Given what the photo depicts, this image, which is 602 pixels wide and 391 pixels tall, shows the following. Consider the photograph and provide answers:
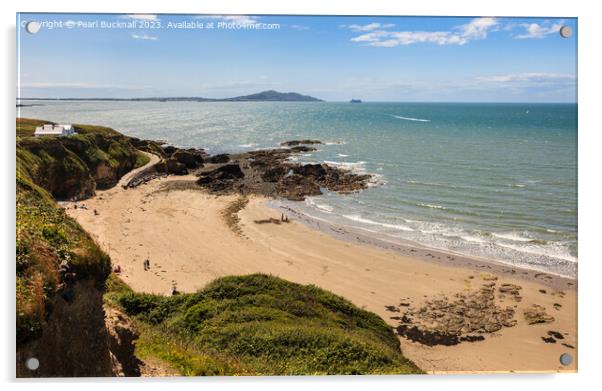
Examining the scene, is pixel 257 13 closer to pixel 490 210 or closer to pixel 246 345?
pixel 246 345

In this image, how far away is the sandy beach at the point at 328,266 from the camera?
35.4ft

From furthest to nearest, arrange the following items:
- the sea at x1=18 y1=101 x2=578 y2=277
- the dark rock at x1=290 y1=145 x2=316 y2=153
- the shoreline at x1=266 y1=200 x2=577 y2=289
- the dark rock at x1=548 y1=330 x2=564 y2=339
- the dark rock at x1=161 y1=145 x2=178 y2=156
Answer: the dark rock at x1=290 y1=145 x2=316 y2=153
the dark rock at x1=161 y1=145 x2=178 y2=156
the shoreline at x1=266 y1=200 x2=577 y2=289
the sea at x1=18 y1=101 x2=578 y2=277
the dark rock at x1=548 y1=330 x2=564 y2=339

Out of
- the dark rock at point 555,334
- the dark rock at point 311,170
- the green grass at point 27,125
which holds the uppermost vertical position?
the green grass at point 27,125

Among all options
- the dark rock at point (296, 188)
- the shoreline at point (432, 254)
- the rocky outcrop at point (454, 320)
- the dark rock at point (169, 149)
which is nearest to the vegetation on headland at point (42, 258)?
the dark rock at point (169, 149)

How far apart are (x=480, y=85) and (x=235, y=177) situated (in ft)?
48.3

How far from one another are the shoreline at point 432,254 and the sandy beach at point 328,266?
0.05 m

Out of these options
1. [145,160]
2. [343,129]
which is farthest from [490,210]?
[145,160]

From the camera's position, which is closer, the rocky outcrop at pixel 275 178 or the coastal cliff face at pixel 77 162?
the coastal cliff face at pixel 77 162

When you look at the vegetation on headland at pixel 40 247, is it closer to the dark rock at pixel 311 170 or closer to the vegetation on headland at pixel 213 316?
the vegetation on headland at pixel 213 316

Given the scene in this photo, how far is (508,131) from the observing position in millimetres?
36562

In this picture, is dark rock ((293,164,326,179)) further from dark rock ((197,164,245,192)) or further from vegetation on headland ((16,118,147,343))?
vegetation on headland ((16,118,147,343))

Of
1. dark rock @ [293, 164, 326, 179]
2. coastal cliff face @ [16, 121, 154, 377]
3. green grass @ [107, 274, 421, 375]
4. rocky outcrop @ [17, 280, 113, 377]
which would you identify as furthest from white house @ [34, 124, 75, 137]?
dark rock @ [293, 164, 326, 179]

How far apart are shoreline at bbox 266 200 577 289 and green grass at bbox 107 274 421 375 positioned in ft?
19.5

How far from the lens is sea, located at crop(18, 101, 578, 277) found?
13899 mm
